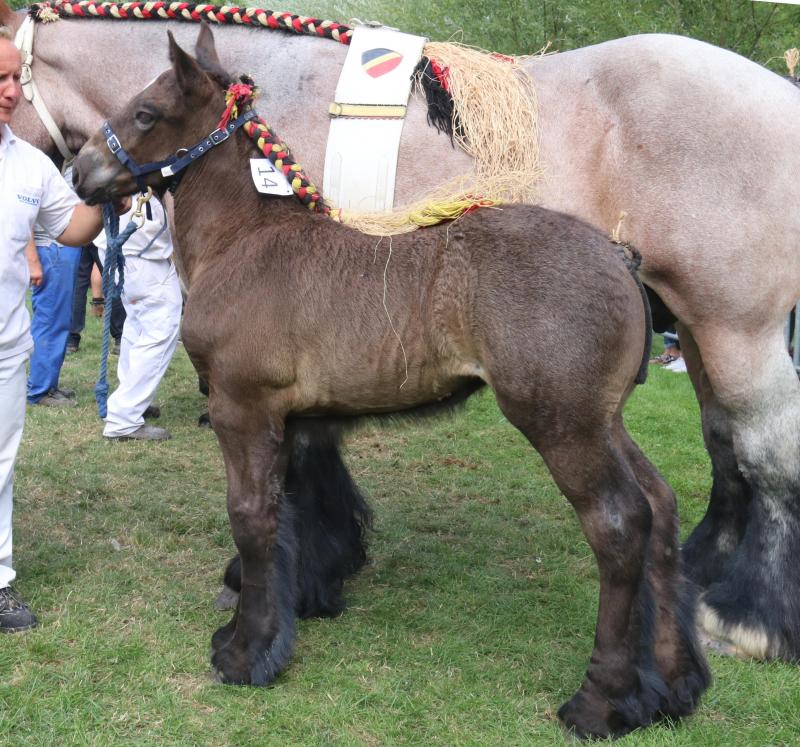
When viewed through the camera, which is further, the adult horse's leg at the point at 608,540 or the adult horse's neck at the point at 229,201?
the adult horse's neck at the point at 229,201

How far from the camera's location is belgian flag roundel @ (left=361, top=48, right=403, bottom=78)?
393cm

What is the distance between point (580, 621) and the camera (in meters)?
4.16

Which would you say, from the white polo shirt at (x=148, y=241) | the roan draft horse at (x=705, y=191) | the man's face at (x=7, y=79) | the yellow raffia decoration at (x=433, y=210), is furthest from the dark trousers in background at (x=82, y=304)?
the yellow raffia decoration at (x=433, y=210)

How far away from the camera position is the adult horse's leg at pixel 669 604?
332 cm

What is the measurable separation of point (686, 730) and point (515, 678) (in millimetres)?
664

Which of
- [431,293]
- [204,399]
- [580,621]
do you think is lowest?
[204,399]

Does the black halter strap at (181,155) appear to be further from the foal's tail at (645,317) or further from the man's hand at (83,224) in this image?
the foal's tail at (645,317)

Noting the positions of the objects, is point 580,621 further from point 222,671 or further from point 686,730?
point 222,671

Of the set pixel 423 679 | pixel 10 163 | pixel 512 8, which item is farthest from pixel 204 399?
pixel 512 8

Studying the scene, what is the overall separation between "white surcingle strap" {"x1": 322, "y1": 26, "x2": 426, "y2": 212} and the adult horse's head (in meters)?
0.54

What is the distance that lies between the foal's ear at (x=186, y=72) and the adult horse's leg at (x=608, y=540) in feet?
5.34

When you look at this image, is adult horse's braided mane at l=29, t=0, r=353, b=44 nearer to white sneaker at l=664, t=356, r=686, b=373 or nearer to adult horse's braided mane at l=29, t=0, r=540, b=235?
adult horse's braided mane at l=29, t=0, r=540, b=235

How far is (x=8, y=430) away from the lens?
398 cm

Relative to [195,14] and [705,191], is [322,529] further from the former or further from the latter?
[195,14]
